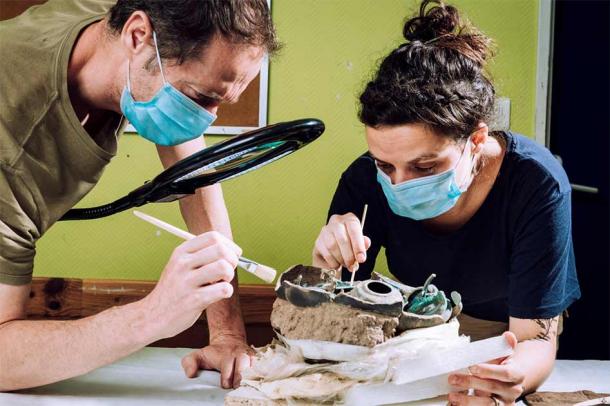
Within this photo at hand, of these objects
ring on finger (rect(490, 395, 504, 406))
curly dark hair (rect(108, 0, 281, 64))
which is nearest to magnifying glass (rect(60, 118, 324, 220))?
curly dark hair (rect(108, 0, 281, 64))

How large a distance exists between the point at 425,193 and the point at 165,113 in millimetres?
590

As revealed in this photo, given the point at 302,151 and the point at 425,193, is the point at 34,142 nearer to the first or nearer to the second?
the point at 425,193

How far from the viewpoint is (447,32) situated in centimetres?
159

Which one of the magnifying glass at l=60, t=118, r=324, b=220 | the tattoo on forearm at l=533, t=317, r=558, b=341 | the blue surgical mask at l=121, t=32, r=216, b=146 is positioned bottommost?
the tattoo on forearm at l=533, t=317, r=558, b=341

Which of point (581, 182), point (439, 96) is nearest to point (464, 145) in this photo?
point (439, 96)

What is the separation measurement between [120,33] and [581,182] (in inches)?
68.2

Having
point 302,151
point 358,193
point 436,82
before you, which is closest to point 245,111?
point 302,151

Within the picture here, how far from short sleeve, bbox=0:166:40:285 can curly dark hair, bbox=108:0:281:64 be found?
1.32ft

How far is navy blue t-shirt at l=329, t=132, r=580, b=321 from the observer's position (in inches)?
57.5

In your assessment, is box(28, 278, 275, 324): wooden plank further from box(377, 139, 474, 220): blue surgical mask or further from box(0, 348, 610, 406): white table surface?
box(377, 139, 474, 220): blue surgical mask

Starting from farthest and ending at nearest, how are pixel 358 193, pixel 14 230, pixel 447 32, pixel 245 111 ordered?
pixel 245 111 < pixel 358 193 < pixel 447 32 < pixel 14 230

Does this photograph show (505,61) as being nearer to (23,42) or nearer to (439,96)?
(439,96)

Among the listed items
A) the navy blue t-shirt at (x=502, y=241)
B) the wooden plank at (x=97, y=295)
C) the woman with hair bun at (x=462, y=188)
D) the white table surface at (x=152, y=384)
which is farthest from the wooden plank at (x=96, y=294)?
the woman with hair bun at (x=462, y=188)

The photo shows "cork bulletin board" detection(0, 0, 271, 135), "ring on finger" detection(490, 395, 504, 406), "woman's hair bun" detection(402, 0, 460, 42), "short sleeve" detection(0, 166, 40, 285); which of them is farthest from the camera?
"cork bulletin board" detection(0, 0, 271, 135)
